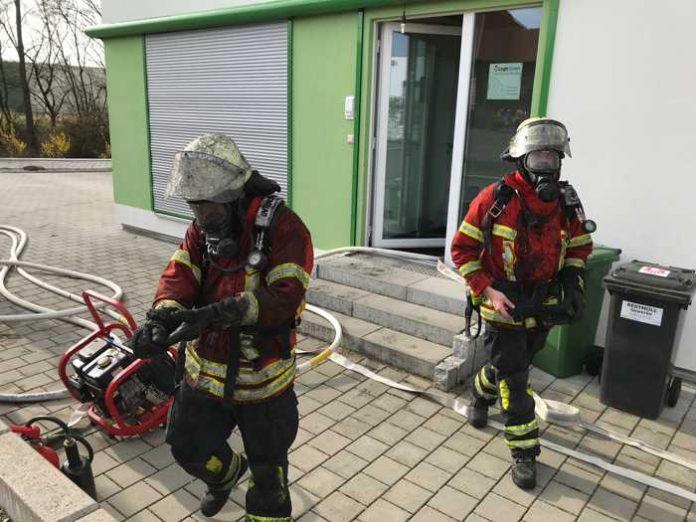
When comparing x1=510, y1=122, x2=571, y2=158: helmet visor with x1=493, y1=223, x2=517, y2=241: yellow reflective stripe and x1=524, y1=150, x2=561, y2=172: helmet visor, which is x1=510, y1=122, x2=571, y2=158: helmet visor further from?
x1=493, y1=223, x2=517, y2=241: yellow reflective stripe

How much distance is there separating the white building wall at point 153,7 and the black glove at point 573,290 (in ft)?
17.3

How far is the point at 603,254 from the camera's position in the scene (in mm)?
4492

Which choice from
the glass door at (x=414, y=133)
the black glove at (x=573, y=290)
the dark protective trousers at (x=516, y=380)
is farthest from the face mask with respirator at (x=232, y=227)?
the glass door at (x=414, y=133)

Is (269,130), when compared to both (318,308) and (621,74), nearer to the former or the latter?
(318,308)

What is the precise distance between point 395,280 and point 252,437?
3.35 m

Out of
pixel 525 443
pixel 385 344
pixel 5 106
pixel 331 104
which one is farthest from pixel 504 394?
pixel 5 106

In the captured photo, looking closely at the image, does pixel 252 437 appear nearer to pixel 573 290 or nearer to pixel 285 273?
pixel 285 273

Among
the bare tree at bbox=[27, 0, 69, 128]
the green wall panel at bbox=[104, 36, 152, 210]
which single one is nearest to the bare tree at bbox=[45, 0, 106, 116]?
the bare tree at bbox=[27, 0, 69, 128]

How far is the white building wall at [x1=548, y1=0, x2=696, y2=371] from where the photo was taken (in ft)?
14.2

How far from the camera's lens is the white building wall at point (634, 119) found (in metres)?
4.33

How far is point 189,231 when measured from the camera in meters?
2.53

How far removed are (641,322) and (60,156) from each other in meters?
23.4

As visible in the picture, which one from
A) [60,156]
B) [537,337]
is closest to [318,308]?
[537,337]

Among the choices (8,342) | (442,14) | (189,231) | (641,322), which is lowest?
(8,342)
